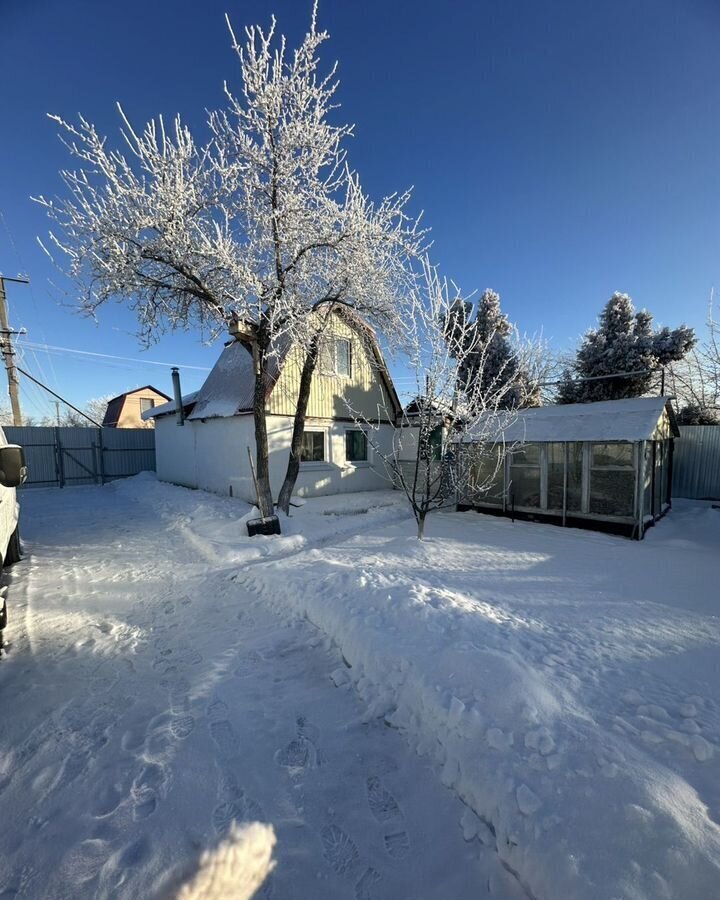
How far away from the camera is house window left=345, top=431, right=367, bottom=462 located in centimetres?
1352

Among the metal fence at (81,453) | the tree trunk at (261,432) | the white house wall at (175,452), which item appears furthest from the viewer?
the metal fence at (81,453)

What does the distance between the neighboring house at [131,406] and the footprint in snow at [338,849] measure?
115 feet

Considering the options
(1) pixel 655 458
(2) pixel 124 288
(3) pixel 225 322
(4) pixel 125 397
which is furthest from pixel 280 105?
(4) pixel 125 397

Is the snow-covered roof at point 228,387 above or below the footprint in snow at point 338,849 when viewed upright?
above

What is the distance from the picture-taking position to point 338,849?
1998 mm

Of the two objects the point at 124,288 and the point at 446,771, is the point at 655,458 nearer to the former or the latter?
the point at 446,771

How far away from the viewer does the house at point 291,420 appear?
11281 millimetres

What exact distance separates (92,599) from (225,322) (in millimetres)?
5671

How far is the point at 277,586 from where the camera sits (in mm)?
5234

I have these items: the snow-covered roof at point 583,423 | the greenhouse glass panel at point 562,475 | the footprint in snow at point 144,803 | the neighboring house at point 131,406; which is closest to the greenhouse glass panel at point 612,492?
the greenhouse glass panel at point 562,475

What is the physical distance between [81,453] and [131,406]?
62.0ft

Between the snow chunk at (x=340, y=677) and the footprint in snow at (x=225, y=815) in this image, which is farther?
the snow chunk at (x=340, y=677)

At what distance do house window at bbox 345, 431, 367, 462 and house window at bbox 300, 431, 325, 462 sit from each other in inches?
43.6

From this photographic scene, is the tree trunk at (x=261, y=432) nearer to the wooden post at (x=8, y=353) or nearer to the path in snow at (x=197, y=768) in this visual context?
→ the path in snow at (x=197, y=768)
